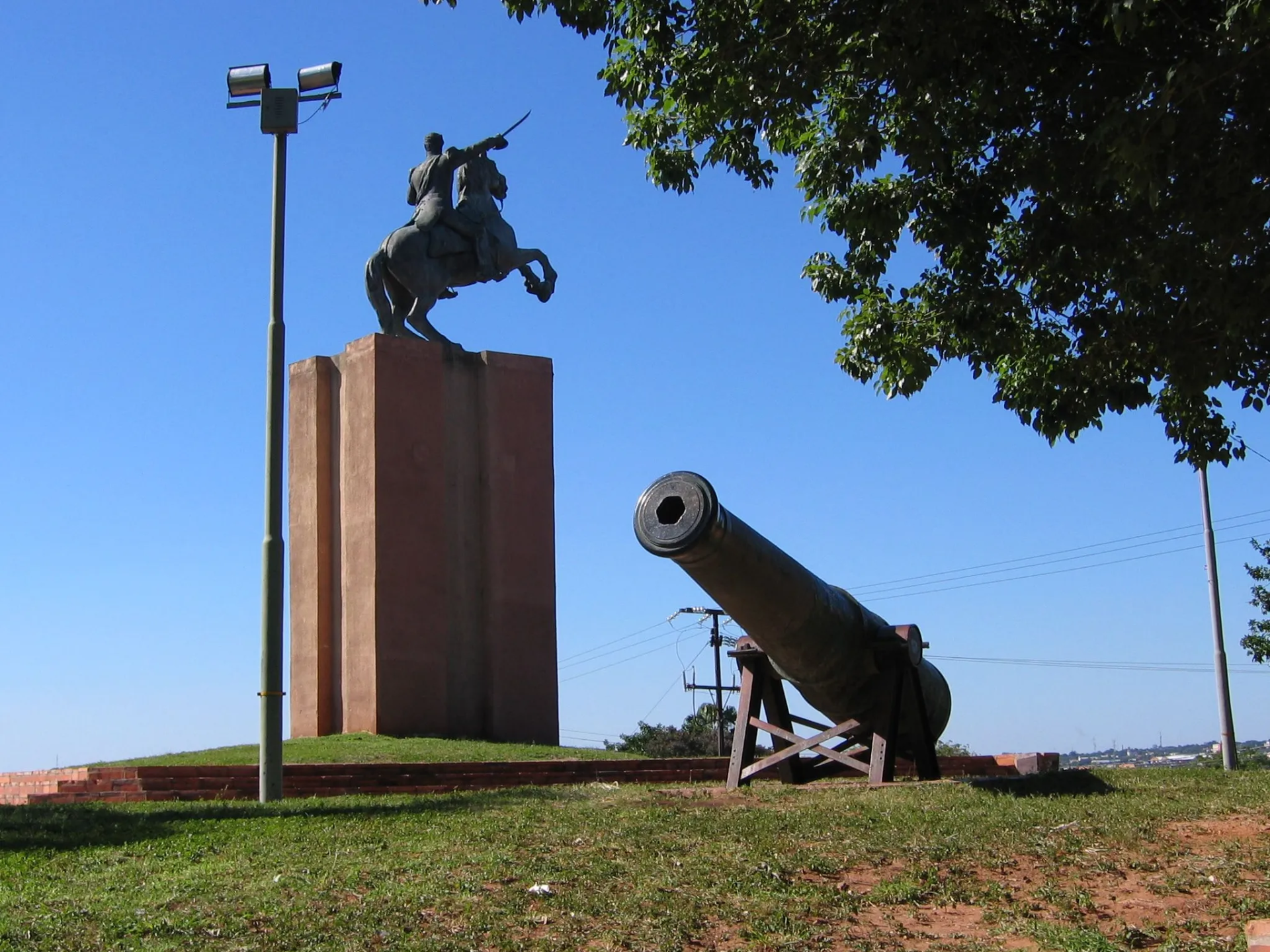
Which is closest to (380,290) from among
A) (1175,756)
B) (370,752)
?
(370,752)

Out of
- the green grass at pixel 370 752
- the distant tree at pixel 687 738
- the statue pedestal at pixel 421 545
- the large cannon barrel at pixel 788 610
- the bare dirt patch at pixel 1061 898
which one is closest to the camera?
the bare dirt patch at pixel 1061 898

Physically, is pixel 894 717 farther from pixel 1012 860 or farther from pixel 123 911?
pixel 123 911

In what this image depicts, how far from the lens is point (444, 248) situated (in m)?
23.4

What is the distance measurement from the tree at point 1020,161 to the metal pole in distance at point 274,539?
4713 millimetres

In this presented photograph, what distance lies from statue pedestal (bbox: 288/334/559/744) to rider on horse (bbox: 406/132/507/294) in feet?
5.83

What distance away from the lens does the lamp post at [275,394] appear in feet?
42.5

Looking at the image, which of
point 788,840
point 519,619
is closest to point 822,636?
point 788,840

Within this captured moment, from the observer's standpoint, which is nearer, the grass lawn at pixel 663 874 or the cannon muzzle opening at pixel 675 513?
the grass lawn at pixel 663 874

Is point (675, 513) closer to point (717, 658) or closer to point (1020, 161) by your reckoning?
point (1020, 161)

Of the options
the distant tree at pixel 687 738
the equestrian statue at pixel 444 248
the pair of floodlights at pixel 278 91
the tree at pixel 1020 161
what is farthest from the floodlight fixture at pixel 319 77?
the distant tree at pixel 687 738

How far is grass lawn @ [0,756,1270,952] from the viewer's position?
7.21 m

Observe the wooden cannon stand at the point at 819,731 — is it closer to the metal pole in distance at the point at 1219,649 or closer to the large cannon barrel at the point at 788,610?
the large cannon barrel at the point at 788,610

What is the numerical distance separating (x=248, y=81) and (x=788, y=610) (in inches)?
288

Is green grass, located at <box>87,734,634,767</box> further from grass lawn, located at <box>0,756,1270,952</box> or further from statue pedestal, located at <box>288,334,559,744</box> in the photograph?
grass lawn, located at <box>0,756,1270,952</box>
